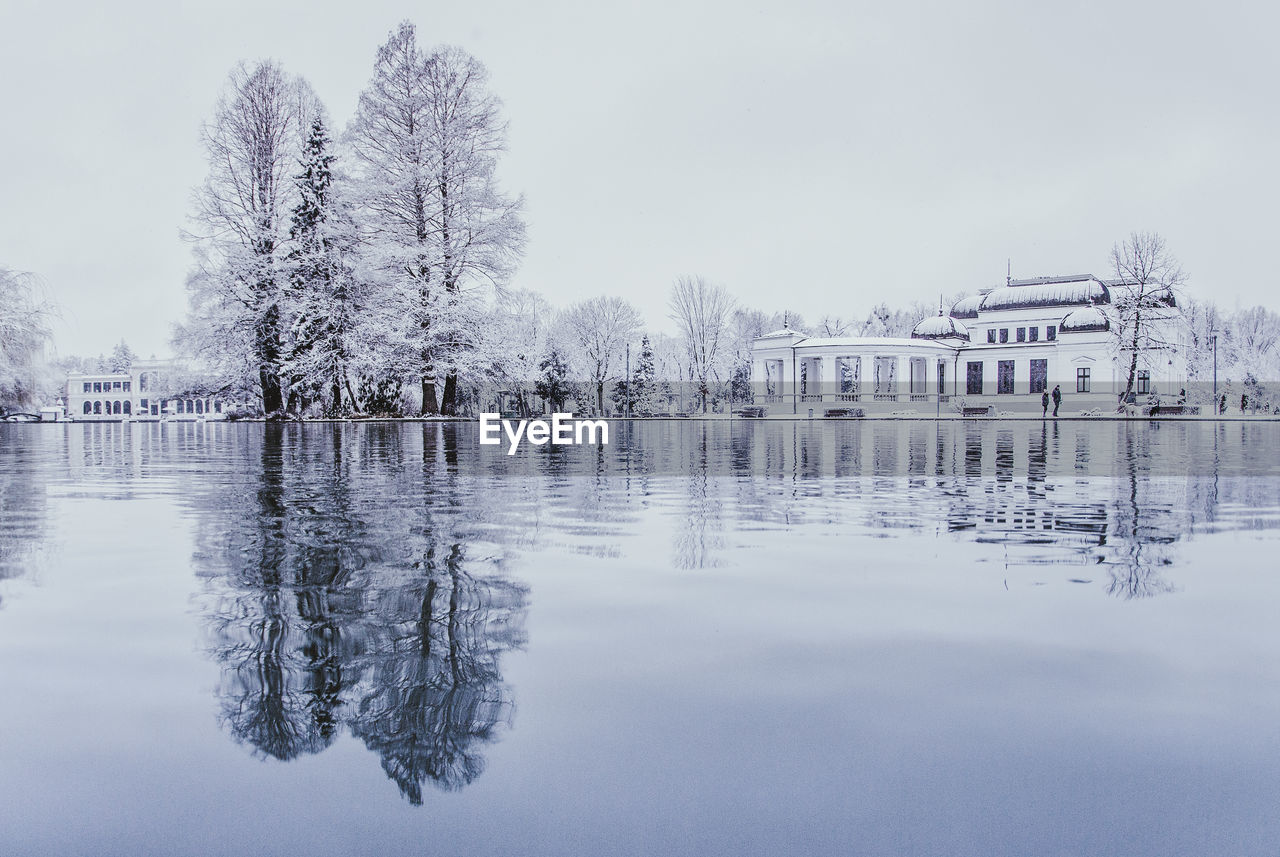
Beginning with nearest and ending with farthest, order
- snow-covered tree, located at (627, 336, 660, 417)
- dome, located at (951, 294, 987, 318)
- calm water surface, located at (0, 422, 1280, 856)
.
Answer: calm water surface, located at (0, 422, 1280, 856) → snow-covered tree, located at (627, 336, 660, 417) → dome, located at (951, 294, 987, 318)

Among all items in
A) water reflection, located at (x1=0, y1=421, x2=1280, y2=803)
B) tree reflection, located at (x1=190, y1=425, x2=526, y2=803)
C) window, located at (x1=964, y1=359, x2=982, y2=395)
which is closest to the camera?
tree reflection, located at (x1=190, y1=425, x2=526, y2=803)

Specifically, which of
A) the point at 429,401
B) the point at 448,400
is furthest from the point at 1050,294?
the point at 429,401

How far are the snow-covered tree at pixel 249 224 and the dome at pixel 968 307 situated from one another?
57.7m

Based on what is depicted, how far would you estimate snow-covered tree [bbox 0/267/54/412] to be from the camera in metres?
38.6

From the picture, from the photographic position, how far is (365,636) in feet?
15.8

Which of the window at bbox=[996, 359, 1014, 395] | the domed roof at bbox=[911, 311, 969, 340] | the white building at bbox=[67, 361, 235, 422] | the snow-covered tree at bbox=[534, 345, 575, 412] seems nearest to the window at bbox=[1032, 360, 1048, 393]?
the window at bbox=[996, 359, 1014, 395]

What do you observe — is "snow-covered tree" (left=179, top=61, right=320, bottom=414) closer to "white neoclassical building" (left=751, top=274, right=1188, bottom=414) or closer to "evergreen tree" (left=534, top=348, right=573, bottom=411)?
"evergreen tree" (left=534, top=348, right=573, bottom=411)

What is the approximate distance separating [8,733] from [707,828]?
2624mm

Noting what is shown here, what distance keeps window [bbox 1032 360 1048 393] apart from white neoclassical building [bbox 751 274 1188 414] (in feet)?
0.24

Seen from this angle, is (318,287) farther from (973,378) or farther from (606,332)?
(973,378)

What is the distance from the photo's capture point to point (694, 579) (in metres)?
6.50

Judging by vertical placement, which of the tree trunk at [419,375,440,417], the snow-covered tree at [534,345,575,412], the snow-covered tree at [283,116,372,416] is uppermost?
the snow-covered tree at [283,116,372,416]

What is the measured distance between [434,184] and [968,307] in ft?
184

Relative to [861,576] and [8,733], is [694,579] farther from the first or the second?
[8,733]
